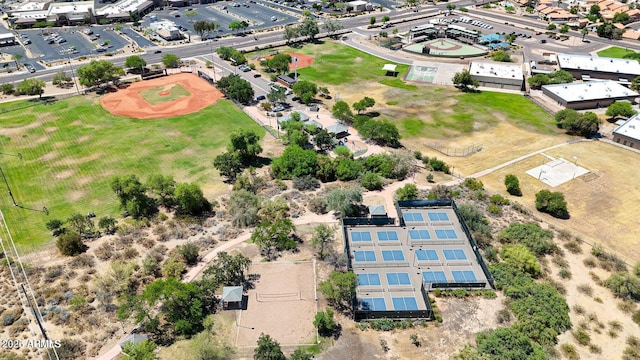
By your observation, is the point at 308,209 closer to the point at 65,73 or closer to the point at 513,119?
the point at 513,119

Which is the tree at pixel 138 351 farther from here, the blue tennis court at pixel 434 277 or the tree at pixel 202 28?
the tree at pixel 202 28

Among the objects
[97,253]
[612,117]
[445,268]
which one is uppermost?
[612,117]

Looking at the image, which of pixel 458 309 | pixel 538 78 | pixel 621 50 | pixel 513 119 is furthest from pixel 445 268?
pixel 621 50

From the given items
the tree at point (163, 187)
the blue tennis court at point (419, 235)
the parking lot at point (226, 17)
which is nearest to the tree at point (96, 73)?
the parking lot at point (226, 17)

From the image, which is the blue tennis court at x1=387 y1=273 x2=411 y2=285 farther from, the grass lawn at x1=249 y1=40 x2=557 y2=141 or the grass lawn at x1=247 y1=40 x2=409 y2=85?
the grass lawn at x1=247 y1=40 x2=409 y2=85

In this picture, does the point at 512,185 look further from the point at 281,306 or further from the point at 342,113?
the point at 281,306

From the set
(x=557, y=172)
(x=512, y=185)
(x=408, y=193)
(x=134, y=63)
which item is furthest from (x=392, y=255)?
(x=134, y=63)
